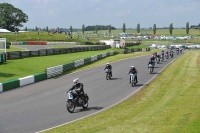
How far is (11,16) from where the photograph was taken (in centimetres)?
Answer: 12912

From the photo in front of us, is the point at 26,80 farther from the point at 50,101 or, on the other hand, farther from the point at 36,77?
the point at 50,101

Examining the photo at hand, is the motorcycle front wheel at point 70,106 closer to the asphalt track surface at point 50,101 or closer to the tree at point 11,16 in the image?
the asphalt track surface at point 50,101

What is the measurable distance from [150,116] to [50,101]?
723cm

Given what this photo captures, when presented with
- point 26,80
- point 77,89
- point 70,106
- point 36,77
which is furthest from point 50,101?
point 36,77

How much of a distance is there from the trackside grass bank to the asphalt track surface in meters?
1.11

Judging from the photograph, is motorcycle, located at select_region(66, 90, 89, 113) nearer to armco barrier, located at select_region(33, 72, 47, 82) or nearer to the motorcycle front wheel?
the motorcycle front wheel

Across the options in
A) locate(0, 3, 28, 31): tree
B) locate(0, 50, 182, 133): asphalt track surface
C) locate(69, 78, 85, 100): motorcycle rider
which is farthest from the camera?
locate(0, 3, 28, 31): tree

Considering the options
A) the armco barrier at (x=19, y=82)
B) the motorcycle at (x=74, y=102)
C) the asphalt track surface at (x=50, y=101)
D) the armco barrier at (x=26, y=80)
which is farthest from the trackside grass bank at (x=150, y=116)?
the armco barrier at (x=26, y=80)

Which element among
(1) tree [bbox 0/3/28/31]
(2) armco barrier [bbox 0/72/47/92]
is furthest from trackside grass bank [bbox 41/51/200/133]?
(1) tree [bbox 0/3/28/31]

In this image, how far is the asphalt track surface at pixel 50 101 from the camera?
605 inches

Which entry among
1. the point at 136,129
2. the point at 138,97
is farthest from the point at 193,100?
the point at 136,129

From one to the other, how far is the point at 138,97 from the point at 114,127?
824 cm

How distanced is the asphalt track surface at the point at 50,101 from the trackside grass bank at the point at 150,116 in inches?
43.7

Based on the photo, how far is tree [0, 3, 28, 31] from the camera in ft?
418
